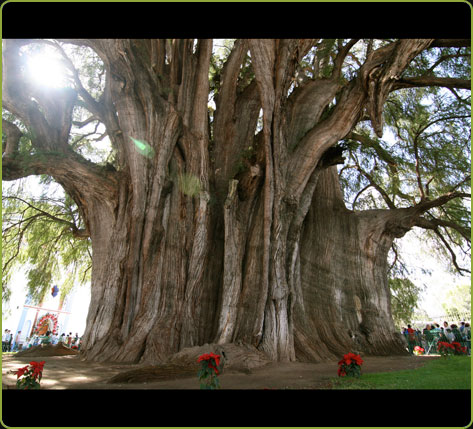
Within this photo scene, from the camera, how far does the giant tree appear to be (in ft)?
17.9

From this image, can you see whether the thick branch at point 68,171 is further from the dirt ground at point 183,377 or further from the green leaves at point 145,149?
the dirt ground at point 183,377

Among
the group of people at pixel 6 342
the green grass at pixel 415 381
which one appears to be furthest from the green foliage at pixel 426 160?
the group of people at pixel 6 342

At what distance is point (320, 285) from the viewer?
722 cm

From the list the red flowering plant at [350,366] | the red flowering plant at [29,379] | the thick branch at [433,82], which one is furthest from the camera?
the thick branch at [433,82]

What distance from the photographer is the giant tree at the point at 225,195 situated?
545 centimetres

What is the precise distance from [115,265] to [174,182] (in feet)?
6.35

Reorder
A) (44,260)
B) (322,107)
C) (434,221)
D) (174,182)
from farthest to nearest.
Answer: (44,260) → (434,221) → (322,107) → (174,182)

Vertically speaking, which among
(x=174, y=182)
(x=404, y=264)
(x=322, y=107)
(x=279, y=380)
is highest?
(x=322, y=107)

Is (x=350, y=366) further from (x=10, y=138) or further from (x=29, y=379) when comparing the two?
(x=10, y=138)

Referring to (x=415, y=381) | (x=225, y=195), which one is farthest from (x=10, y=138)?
(x=415, y=381)

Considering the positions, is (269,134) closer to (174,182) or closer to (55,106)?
(174,182)

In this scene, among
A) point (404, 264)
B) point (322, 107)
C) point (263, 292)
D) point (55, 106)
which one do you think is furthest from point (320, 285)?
point (55, 106)

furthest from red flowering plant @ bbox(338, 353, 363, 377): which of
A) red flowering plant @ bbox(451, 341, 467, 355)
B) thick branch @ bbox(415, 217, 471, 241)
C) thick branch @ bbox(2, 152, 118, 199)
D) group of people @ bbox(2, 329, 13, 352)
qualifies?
group of people @ bbox(2, 329, 13, 352)

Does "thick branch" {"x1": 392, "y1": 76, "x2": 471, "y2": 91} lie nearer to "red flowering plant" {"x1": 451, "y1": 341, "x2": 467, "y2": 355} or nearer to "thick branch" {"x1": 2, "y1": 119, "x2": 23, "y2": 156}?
"red flowering plant" {"x1": 451, "y1": 341, "x2": 467, "y2": 355}
